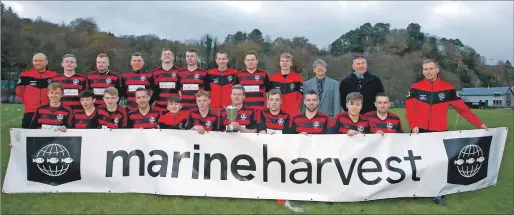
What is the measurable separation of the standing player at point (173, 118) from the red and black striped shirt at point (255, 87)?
138 cm

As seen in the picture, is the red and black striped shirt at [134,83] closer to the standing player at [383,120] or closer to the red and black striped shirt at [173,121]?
the red and black striped shirt at [173,121]

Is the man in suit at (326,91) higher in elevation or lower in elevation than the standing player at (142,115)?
higher

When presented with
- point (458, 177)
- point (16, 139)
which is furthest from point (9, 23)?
point (458, 177)

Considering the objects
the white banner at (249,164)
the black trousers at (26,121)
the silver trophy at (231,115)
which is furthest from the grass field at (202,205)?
the black trousers at (26,121)

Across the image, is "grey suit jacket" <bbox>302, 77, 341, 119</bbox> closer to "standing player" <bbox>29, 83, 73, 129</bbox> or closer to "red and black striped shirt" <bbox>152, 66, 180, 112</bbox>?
"red and black striped shirt" <bbox>152, 66, 180, 112</bbox>

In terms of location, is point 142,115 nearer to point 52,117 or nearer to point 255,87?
point 52,117

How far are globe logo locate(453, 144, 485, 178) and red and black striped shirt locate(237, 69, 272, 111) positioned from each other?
3.46 m

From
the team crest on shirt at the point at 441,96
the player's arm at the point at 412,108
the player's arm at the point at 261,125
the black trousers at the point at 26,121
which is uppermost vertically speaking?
the team crest on shirt at the point at 441,96

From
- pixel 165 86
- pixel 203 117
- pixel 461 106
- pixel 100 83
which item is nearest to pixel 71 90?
pixel 100 83

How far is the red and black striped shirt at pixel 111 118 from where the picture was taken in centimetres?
654

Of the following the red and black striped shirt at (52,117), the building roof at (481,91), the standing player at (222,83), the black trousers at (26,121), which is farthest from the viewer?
the building roof at (481,91)

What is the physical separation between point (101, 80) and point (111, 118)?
145 centimetres

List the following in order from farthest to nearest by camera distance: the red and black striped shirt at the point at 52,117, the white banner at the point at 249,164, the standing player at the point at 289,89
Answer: the standing player at the point at 289,89 → the red and black striped shirt at the point at 52,117 → the white banner at the point at 249,164

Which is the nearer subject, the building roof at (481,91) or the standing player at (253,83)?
→ the standing player at (253,83)
